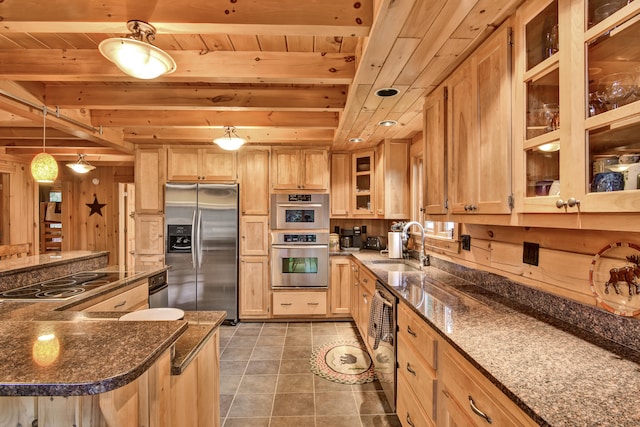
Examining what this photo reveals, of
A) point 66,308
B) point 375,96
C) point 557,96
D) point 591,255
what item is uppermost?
point 375,96

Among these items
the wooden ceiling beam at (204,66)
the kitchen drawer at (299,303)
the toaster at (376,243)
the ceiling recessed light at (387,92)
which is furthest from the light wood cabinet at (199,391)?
the toaster at (376,243)

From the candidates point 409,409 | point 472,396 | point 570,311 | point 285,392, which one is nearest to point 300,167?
point 285,392

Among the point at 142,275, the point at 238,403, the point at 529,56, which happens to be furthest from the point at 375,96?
the point at 238,403

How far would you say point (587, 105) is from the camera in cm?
102

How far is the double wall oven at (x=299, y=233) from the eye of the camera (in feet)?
12.9

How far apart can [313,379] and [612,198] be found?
8.04 feet

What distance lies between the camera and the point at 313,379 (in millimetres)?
2645

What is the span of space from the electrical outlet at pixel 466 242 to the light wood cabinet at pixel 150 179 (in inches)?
137

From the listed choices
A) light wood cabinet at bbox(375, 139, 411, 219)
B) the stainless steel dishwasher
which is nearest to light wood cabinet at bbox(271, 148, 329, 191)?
light wood cabinet at bbox(375, 139, 411, 219)

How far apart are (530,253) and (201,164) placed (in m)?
3.59

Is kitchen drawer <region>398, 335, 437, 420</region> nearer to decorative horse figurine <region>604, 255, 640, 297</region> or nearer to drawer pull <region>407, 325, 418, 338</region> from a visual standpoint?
drawer pull <region>407, 325, 418, 338</region>

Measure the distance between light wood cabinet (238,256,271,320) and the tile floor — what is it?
0.49m

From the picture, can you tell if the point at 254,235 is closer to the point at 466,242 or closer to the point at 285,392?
the point at 285,392

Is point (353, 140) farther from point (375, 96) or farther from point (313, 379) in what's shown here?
point (313, 379)
